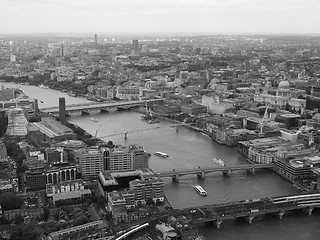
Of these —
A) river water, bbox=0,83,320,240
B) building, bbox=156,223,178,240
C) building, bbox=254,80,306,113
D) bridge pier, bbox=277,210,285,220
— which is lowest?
river water, bbox=0,83,320,240

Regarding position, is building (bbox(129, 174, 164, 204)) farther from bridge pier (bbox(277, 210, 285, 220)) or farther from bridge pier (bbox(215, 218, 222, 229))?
bridge pier (bbox(277, 210, 285, 220))

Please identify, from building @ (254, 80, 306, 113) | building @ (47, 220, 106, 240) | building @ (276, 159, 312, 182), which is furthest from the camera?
building @ (254, 80, 306, 113)

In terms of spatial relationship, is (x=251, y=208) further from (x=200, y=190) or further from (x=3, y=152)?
(x=3, y=152)

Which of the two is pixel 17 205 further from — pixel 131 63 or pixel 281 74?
pixel 131 63

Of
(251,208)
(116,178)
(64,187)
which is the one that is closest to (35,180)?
(64,187)

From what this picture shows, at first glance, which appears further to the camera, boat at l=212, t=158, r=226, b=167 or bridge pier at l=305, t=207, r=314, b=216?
boat at l=212, t=158, r=226, b=167

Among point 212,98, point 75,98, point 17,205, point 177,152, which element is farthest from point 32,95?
point 17,205

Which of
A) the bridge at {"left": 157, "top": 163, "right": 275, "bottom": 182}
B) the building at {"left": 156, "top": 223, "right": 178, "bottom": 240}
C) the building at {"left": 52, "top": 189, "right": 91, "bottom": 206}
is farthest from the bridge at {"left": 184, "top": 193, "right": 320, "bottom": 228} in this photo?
the building at {"left": 52, "top": 189, "right": 91, "bottom": 206}
